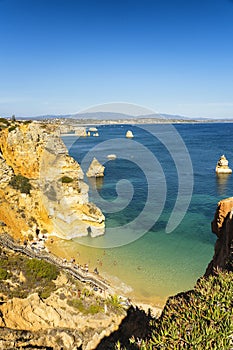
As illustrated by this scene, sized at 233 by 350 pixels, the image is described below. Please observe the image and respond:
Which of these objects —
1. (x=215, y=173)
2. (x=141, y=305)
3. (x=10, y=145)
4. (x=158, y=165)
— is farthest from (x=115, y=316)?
(x=158, y=165)

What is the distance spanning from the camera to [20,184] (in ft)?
99.6

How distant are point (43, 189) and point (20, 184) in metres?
2.55

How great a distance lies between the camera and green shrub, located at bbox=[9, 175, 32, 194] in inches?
1183

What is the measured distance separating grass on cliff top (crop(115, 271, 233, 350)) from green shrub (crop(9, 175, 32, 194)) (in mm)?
Answer: 24194

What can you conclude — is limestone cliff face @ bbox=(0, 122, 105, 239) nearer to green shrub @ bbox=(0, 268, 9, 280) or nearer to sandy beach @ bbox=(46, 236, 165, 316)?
sandy beach @ bbox=(46, 236, 165, 316)

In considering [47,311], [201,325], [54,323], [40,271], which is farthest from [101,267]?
[201,325]

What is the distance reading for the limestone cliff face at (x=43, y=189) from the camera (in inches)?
1167

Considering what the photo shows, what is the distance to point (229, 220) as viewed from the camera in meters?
14.5

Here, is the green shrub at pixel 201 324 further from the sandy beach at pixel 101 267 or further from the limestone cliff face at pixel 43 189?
the limestone cliff face at pixel 43 189

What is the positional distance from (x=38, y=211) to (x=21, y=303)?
17.9 meters

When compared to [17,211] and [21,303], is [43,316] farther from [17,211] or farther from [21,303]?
[17,211]

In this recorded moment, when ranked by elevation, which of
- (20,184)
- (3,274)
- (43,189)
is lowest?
(3,274)

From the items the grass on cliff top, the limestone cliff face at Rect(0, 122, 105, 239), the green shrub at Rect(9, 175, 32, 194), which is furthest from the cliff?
the green shrub at Rect(9, 175, 32, 194)

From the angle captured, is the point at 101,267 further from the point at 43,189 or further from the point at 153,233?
the point at 43,189
